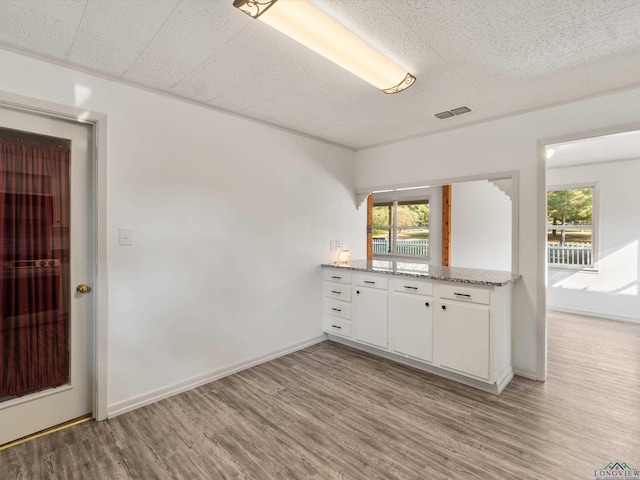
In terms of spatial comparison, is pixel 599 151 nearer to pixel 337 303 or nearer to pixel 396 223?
pixel 396 223

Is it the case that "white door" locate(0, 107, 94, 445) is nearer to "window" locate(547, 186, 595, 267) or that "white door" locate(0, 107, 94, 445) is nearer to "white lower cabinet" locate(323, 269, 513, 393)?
"white lower cabinet" locate(323, 269, 513, 393)

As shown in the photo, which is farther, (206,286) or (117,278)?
(206,286)

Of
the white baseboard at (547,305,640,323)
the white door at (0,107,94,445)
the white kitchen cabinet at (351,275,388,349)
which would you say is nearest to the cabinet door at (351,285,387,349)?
the white kitchen cabinet at (351,275,388,349)

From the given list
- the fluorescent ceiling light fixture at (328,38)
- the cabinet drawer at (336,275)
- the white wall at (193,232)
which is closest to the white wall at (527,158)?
the fluorescent ceiling light fixture at (328,38)

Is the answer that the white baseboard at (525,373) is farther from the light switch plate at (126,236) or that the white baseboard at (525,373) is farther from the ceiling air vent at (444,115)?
the light switch plate at (126,236)

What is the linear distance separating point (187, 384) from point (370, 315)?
6.22 ft

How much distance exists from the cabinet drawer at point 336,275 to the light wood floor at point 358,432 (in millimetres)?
1047

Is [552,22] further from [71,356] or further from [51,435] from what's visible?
[51,435]

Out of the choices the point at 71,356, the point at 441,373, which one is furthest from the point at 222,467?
the point at 441,373

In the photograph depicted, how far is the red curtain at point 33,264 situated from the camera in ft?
6.60

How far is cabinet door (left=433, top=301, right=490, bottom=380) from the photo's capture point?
8.59ft

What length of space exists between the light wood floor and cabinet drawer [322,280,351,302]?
0.90 m

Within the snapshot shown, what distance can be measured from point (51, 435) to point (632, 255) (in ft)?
23.0

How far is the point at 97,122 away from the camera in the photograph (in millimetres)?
2248
